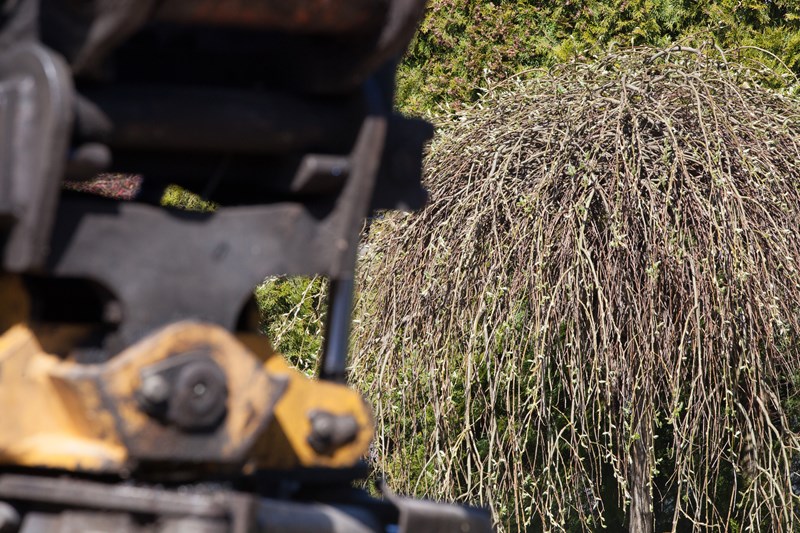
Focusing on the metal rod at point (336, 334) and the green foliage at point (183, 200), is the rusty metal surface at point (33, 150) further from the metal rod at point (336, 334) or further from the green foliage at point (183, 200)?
the green foliage at point (183, 200)

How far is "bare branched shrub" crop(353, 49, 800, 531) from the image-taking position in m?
3.45

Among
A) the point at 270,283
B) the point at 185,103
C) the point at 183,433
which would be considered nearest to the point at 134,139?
the point at 185,103

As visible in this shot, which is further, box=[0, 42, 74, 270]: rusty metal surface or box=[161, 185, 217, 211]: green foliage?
box=[161, 185, 217, 211]: green foliage

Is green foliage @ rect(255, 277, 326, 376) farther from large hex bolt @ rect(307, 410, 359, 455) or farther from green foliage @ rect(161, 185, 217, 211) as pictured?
large hex bolt @ rect(307, 410, 359, 455)

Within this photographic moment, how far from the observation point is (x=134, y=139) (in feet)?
5.02

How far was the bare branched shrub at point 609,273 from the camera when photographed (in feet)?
11.3

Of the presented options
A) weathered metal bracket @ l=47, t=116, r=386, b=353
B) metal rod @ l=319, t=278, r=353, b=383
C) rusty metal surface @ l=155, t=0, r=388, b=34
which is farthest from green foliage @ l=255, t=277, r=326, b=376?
rusty metal surface @ l=155, t=0, r=388, b=34

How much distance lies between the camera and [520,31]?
17.5 feet

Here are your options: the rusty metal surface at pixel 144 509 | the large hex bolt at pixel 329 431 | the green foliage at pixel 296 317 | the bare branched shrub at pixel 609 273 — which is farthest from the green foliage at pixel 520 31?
the rusty metal surface at pixel 144 509

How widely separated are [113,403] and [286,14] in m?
0.51

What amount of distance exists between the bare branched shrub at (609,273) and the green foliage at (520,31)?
1.30 metres

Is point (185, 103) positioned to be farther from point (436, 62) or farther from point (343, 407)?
point (436, 62)

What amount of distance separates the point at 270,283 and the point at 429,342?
1492 millimetres

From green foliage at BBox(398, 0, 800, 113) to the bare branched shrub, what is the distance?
1297 millimetres
